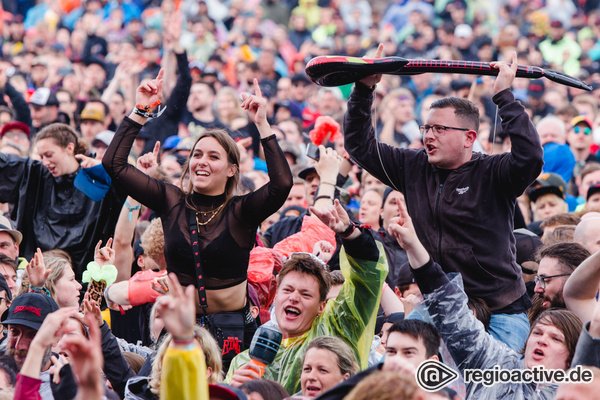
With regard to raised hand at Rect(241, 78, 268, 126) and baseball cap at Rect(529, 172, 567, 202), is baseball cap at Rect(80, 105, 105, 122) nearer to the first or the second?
baseball cap at Rect(529, 172, 567, 202)

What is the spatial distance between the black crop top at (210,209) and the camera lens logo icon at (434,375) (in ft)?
4.94

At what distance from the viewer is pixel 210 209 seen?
6840 millimetres

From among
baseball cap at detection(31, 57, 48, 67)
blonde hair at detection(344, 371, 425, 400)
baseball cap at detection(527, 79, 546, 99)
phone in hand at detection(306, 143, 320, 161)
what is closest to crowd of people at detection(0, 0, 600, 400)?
blonde hair at detection(344, 371, 425, 400)

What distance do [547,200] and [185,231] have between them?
442 cm

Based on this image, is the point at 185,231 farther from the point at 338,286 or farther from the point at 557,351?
the point at 557,351

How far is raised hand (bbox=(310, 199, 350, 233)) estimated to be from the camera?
19.6 feet

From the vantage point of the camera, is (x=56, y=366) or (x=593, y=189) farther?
(x=593, y=189)

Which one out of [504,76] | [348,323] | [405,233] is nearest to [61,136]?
[348,323]

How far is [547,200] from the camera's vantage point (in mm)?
10172

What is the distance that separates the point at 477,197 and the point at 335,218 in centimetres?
105

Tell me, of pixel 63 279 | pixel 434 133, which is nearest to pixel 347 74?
pixel 434 133

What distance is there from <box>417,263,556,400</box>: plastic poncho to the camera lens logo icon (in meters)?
0.21

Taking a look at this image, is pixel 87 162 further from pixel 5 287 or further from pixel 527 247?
pixel 527 247

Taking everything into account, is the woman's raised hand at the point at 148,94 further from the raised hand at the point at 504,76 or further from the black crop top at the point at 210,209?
the raised hand at the point at 504,76
